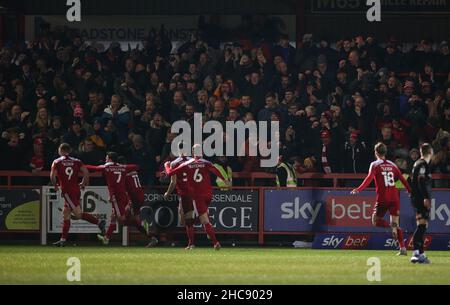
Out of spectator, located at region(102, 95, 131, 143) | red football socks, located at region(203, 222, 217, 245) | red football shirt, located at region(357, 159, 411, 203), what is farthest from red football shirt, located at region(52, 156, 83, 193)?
red football shirt, located at region(357, 159, 411, 203)

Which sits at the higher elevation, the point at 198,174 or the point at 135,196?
the point at 198,174

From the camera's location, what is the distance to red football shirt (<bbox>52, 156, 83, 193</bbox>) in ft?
73.4

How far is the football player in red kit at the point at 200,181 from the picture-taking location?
71.9 feet

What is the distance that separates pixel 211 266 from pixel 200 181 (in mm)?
4199

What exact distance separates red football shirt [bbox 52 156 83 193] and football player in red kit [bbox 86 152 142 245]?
0.28 meters

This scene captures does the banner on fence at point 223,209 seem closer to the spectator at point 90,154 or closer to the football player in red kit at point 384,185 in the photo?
the spectator at point 90,154

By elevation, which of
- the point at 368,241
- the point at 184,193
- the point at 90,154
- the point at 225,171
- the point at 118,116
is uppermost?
the point at 118,116

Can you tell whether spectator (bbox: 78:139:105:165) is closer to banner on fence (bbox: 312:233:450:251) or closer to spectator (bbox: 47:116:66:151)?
spectator (bbox: 47:116:66:151)

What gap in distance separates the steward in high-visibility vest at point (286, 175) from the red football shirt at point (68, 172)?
13.0 ft

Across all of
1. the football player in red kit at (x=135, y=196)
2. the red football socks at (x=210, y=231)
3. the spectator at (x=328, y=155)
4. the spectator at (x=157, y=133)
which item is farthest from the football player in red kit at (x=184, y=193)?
the spectator at (x=328, y=155)

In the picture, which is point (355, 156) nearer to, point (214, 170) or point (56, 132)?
point (214, 170)

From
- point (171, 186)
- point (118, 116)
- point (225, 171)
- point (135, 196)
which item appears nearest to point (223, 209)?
point (225, 171)

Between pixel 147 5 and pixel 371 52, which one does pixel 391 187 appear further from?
pixel 147 5

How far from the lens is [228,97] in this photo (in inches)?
987
